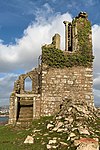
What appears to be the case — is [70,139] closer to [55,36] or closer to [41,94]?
[41,94]

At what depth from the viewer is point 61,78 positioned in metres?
21.3

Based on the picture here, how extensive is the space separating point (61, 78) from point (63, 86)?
697mm

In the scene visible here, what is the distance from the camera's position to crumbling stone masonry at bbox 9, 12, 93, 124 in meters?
20.8

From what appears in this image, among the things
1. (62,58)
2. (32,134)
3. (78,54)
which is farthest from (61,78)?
(32,134)

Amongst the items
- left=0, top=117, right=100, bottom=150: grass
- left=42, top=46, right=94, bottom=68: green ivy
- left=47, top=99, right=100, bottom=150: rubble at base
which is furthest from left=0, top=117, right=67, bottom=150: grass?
left=42, top=46, right=94, bottom=68: green ivy

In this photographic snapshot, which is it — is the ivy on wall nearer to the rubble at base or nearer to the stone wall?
the stone wall

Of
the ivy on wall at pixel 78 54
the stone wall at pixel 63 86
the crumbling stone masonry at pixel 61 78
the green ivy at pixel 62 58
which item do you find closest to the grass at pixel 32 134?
the crumbling stone masonry at pixel 61 78

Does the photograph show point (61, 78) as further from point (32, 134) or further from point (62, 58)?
point (32, 134)

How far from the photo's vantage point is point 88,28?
74.9ft

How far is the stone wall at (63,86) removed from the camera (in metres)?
20.8

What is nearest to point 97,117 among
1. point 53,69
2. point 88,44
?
point 53,69

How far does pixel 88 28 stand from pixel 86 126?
1043 cm

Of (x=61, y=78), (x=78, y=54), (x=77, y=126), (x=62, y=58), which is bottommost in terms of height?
(x=77, y=126)

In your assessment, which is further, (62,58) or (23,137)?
(62,58)
